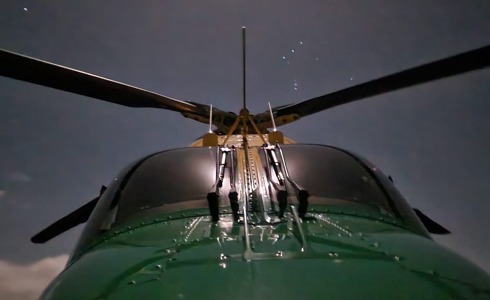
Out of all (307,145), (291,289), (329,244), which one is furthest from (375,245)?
(307,145)

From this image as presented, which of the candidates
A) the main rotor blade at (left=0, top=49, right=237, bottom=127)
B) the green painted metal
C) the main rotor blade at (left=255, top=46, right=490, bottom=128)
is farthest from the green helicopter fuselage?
the main rotor blade at (left=255, top=46, right=490, bottom=128)

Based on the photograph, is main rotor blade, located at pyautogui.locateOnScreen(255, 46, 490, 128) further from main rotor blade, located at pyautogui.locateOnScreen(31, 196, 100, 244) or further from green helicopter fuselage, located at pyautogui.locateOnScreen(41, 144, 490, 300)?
main rotor blade, located at pyautogui.locateOnScreen(31, 196, 100, 244)

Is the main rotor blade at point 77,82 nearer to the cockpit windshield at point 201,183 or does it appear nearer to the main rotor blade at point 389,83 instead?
the cockpit windshield at point 201,183

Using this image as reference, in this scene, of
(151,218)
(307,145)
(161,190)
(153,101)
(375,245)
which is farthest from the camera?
(153,101)

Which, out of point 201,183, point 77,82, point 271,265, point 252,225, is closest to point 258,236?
point 252,225

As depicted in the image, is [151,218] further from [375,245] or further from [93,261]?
[375,245]

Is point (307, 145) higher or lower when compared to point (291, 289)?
higher
